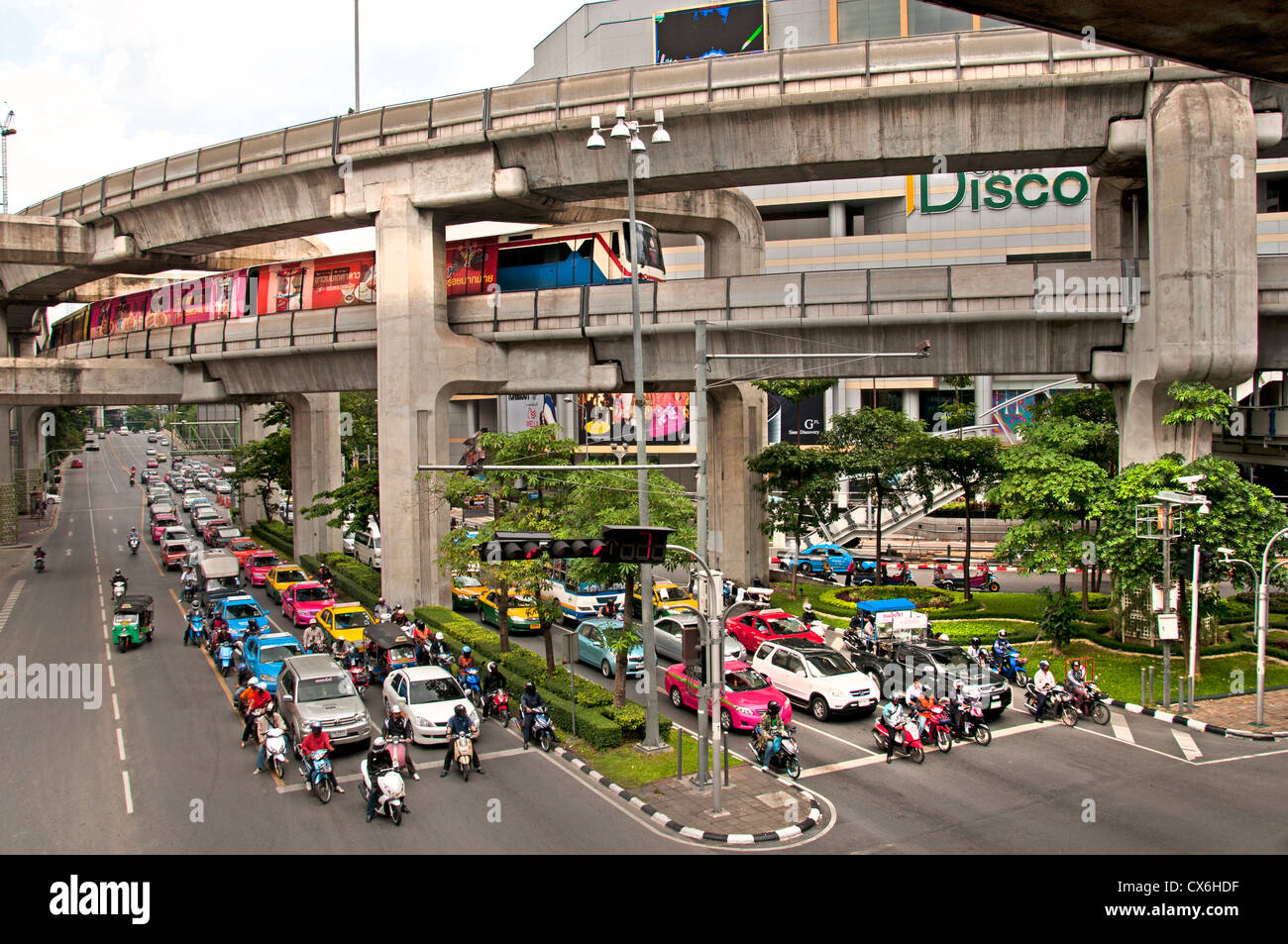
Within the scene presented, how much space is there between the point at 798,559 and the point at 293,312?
2539cm

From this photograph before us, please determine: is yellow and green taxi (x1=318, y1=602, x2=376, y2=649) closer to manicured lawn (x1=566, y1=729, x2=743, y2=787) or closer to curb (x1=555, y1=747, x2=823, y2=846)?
manicured lawn (x1=566, y1=729, x2=743, y2=787)

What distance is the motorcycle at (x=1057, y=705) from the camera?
904 inches

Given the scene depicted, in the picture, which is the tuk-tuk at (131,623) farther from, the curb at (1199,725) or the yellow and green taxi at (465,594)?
the curb at (1199,725)

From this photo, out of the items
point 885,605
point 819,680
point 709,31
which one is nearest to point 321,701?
point 819,680

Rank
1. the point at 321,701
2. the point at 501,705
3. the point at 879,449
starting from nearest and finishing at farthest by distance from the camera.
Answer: the point at 321,701 < the point at 501,705 < the point at 879,449

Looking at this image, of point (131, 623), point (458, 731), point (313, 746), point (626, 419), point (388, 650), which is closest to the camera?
point (313, 746)

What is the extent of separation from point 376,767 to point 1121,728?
16583 millimetres

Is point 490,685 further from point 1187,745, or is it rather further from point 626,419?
point 626,419

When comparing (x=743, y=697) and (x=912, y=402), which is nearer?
(x=743, y=697)

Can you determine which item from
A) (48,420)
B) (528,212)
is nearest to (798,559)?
(528,212)

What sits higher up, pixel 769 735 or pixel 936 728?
pixel 769 735

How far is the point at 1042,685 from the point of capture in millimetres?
23625

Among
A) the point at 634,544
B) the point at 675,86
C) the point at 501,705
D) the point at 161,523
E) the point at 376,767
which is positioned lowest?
the point at 501,705

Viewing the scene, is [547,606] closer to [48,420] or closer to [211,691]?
[211,691]
